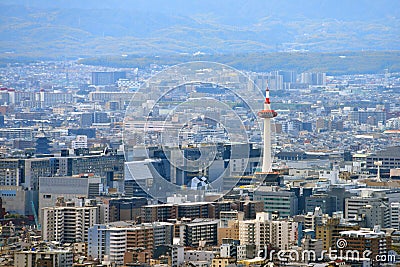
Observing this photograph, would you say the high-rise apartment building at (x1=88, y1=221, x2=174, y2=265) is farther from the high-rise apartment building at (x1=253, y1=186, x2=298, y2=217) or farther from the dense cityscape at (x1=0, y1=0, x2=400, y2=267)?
the high-rise apartment building at (x1=253, y1=186, x2=298, y2=217)

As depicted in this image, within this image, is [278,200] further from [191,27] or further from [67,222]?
[191,27]

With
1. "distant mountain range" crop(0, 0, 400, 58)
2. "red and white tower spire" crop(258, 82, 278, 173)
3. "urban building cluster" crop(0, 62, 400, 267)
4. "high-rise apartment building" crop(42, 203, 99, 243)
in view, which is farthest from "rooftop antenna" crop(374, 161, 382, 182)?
"distant mountain range" crop(0, 0, 400, 58)

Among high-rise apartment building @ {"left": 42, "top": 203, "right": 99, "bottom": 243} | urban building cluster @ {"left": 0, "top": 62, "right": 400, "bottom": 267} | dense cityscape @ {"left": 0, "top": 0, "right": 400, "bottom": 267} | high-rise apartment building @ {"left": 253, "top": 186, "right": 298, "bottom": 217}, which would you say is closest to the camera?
urban building cluster @ {"left": 0, "top": 62, "right": 400, "bottom": 267}

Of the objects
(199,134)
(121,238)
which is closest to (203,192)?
(199,134)

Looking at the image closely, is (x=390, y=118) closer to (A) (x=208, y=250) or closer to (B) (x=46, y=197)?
(B) (x=46, y=197)

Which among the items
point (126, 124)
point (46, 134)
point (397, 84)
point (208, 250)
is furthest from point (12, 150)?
point (397, 84)
